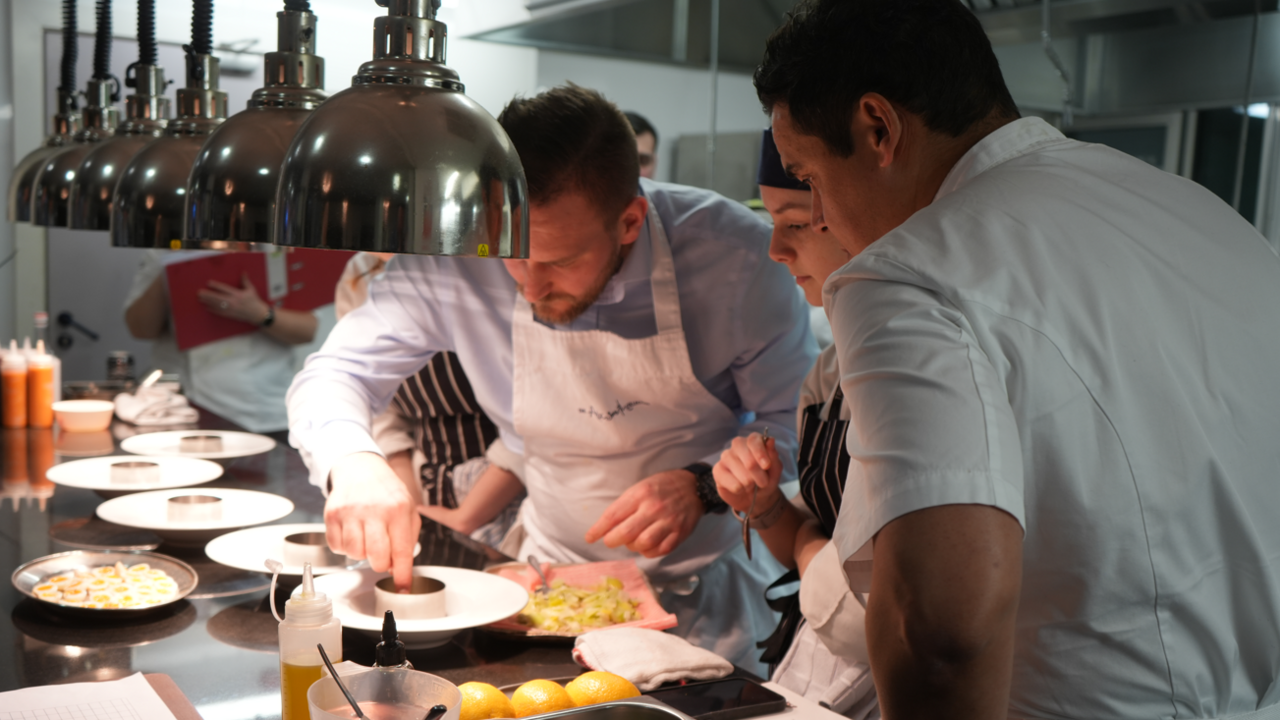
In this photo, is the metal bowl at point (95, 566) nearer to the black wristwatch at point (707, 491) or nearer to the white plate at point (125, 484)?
the white plate at point (125, 484)

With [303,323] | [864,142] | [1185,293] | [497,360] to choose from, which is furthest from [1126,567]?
[303,323]

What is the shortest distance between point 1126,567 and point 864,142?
450 mm

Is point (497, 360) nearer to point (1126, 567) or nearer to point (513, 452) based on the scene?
point (513, 452)

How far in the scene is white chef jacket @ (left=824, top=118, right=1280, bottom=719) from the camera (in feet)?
2.46

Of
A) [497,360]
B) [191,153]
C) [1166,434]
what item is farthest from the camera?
[497,360]

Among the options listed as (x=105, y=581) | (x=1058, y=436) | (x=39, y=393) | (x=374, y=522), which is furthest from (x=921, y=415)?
(x=39, y=393)

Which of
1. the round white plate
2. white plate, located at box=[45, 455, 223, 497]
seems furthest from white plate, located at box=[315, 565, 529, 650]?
the round white plate

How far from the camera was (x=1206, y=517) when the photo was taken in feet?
2.76

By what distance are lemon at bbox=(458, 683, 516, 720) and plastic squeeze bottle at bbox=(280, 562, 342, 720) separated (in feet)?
0.51

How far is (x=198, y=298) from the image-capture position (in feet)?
13.7

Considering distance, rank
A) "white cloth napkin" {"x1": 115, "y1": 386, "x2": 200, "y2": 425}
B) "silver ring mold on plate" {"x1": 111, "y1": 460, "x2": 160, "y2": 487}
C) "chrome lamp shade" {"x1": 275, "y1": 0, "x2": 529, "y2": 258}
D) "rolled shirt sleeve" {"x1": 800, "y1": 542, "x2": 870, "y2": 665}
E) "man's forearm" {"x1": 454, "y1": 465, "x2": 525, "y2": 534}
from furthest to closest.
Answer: "white cloth napkin" {"x1": 115, "y1": 386, "x2": 200, "y2": 425} → "man's forearm" {"x1": 454, "y1": 465, "x2": 525, "y2": 534} → "silver ring mold on plate" {"x1": 111, "y1": 460, "x2": 160, "y2": 487} → "rolled shirt sleeve" {"x1": 800, "y1": 542, "x2": 870, "y2": 665} → "chrome lamp shade" {"x1": 275, "y1": 0, "x2": 529, "y2": 258}

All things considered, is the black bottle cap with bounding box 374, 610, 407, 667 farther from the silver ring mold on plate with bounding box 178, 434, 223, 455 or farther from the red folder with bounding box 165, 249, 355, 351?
the red folder with bounding box 165, 249, 355, 351

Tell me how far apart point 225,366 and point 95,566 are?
2833mm

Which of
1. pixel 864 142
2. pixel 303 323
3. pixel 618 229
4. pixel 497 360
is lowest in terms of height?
pixel 303 323
